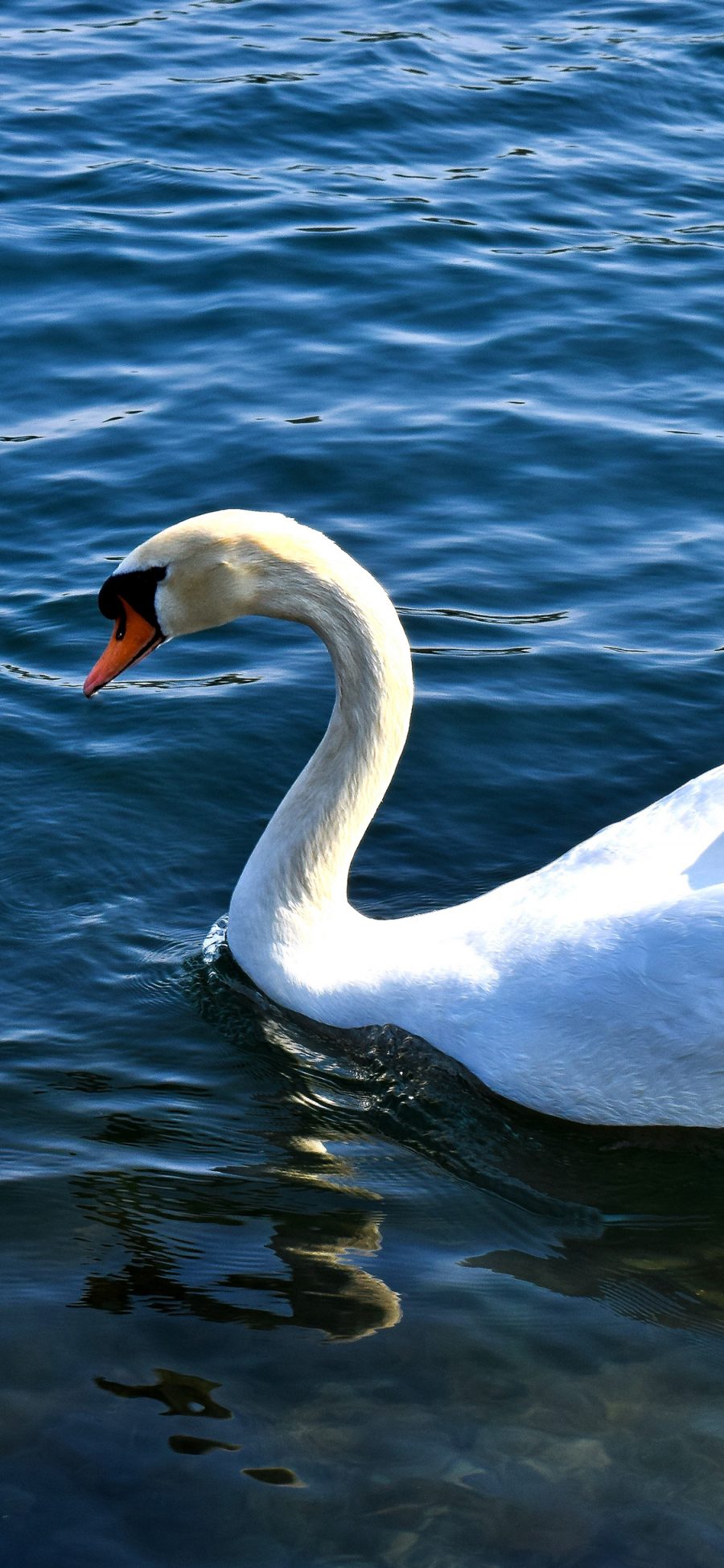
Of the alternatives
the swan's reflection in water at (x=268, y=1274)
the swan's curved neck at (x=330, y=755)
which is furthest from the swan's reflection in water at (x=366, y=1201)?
the swan's curved neck at (x=330, y=755)

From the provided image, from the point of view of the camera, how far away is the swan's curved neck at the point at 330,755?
5484 millimetres

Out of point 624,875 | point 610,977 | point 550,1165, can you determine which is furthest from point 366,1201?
point 624,875

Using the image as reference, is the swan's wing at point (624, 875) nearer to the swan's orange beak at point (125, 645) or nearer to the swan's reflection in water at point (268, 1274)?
the swan's reflection in water at point (268, 1274)

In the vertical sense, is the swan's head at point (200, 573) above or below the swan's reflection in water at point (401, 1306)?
above

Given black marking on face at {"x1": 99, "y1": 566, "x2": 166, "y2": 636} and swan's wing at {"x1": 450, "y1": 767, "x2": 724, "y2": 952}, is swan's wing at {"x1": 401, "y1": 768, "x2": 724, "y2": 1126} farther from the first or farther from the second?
black marking on face at {"x1": 99, "y1": 566, "x2": 166, "y2": 636}

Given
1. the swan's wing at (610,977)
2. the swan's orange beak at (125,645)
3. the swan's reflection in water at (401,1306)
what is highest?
the swan's orange beak at (125,645)

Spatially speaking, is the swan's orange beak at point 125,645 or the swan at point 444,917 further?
the swan's orange beak at point 125,645

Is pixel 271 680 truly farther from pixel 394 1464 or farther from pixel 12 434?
pixel 394 1464

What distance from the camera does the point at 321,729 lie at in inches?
300

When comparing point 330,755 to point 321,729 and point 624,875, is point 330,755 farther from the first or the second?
point 321,729

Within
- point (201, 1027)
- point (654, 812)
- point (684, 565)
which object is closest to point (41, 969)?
point (201, 1027)

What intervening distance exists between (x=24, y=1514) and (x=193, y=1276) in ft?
2.65

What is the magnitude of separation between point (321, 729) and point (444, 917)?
2052mm

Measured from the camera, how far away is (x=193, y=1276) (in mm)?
4812
